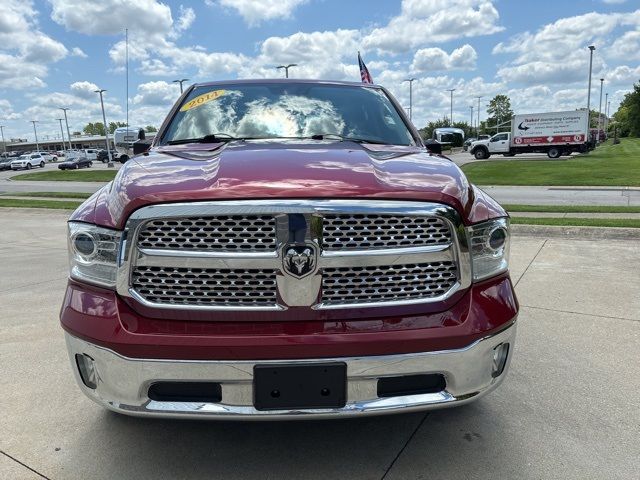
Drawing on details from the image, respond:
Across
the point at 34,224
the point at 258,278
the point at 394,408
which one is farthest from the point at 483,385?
the point at 34,224

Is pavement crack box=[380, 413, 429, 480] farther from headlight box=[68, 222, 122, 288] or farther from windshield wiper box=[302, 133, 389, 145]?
windshield wiper box=[302, 133, 389, 145]

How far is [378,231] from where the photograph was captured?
6.75 feet

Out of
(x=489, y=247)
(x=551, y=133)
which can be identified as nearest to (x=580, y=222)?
(x=489, y=247)

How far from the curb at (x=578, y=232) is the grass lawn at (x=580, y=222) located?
222mm

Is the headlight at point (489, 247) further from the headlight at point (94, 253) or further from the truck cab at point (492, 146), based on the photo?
the truck cab at point (492, 146)

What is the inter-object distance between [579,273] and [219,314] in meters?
4.86

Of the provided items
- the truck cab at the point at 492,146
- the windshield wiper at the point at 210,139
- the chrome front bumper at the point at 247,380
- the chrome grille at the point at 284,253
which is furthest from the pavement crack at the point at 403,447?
the truck cab at the point at 492,146

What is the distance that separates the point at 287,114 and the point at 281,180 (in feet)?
5.19

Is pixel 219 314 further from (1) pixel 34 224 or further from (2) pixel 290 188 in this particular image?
(1) pixel 34 224

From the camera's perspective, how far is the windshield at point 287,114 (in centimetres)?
340

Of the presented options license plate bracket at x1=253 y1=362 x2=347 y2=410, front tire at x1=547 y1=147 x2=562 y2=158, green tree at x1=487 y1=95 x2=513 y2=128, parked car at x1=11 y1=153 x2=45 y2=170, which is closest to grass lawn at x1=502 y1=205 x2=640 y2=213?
license plate bracket at x1=253 y1=362 x2=347 y2=410

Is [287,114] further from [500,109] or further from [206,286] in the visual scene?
[500,109]

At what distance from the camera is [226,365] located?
1.97m

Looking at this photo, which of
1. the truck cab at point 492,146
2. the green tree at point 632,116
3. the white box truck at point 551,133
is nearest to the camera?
the white box truck at point 551,133
